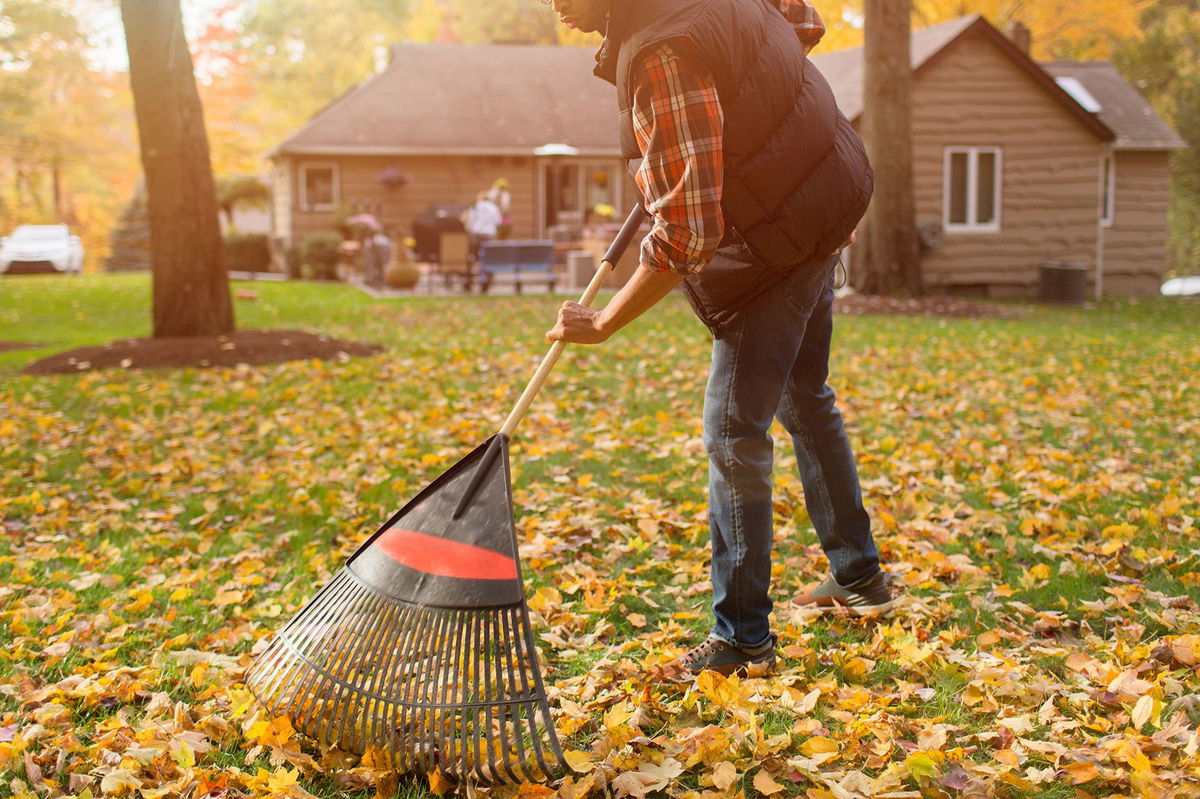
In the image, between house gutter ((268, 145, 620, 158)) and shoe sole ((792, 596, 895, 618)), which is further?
house gutter ((268, 145, 620, 158))

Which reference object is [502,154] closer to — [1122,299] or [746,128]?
[1122,299]

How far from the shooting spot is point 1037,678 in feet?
9.96

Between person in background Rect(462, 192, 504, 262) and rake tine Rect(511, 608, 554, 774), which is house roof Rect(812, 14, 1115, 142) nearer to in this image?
person in background Rect(462, 192, 504, 262)

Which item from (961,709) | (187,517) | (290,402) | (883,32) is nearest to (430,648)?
(961,709)

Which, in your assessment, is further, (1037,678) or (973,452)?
(973,452)

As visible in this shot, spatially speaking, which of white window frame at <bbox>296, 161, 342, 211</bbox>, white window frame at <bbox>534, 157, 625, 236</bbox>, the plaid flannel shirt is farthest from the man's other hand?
white window frame at <bbox>296, 161, 342, 211</bbox>

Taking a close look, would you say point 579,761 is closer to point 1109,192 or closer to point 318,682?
point 318,682

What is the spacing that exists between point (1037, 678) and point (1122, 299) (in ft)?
66.0

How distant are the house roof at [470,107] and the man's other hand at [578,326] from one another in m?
23.7

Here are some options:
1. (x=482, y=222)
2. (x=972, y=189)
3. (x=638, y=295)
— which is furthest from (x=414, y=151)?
(x=638, y=295)

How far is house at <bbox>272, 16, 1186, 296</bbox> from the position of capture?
811 inches

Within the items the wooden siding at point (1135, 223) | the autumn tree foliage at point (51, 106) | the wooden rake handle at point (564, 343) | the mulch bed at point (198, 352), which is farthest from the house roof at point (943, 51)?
the wooden rake handle at point (564, 343)

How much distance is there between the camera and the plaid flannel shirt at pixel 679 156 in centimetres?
256

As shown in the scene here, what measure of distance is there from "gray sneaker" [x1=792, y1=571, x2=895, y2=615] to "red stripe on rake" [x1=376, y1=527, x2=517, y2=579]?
4.58ft
